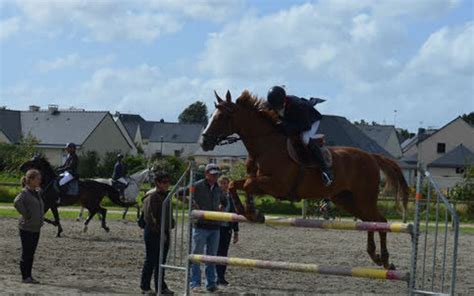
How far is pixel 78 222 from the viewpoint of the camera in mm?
24188

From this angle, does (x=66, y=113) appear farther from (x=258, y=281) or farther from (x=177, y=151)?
(x=258, y=281)

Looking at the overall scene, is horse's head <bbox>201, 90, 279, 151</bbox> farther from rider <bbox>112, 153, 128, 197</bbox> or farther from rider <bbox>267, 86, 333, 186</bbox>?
rider <bbox>112, 153, 128, 197</bbox>

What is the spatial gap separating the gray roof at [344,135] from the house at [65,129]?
2000 centimetres

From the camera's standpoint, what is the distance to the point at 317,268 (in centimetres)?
891

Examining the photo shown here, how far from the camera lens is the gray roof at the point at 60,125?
72.4 metres

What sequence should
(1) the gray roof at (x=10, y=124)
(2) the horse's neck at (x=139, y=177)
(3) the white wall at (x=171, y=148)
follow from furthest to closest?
(3) the white wall at (x=171, y=148), (1) the gray roof at (x=10, y=124), (2) the horse's neck at (x=139, y=177)

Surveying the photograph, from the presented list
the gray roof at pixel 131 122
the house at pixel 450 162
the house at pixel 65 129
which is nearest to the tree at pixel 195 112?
the gray roof at pixel 131 122

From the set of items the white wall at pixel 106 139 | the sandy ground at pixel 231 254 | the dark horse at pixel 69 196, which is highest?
the white wall at pixel 106 139

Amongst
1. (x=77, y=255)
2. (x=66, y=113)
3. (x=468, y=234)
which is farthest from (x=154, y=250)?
(x=66, y=113)

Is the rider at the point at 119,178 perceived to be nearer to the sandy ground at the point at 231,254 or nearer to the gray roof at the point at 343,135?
the sandy ground at the point at 231,254

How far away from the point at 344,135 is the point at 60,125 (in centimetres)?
2661

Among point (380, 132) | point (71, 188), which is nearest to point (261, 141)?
point (71, 188)

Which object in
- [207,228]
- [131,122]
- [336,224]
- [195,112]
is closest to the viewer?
[336,224]

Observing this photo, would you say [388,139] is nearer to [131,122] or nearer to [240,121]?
[131,122]
